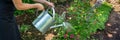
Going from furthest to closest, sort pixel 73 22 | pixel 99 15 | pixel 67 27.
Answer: pixel 99 15, pixel 73 22, pixel 67 27

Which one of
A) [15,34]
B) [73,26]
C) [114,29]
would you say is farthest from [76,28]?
[15,34]

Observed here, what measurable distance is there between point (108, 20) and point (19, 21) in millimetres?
1440

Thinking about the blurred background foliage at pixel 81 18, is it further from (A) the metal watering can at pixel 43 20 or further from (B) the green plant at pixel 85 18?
(A) the metal watering can at pixel 43 20

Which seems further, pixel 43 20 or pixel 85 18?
pixel 85 18

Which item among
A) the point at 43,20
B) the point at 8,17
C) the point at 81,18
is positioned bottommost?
the point at 81,18

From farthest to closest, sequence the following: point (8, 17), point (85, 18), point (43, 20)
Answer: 1. point (85, 18)
2. point (43, 20)
3. point (8, 17)

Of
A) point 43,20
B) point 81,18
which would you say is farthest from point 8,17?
point 81,18

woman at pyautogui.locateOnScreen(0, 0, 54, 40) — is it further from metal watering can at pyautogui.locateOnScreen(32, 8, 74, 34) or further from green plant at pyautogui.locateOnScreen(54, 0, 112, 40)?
green plant at pyautogui.locateOnScreen(54, 0, 112, 40)

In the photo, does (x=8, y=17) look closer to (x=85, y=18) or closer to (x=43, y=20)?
(x=43, y=20)

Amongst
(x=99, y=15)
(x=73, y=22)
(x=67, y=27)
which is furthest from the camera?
(x=99, y=15)

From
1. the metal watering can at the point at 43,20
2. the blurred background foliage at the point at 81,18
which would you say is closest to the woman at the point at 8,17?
the metal watering can at the point at 43,20

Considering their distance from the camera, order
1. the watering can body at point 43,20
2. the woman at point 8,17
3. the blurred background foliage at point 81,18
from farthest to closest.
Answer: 1. the blurred background foliage at point 81,18
2. the watering can body at point 43,20
3. the woman at point 8,17

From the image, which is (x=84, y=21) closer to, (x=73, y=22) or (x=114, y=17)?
(x=73, y=22)

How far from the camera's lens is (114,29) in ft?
13.6
